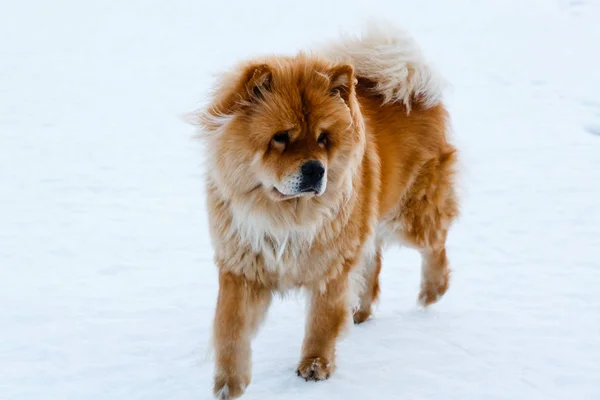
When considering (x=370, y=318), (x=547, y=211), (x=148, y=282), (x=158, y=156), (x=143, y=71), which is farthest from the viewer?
(x=143, y=71)

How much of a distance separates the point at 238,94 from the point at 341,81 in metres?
0.45

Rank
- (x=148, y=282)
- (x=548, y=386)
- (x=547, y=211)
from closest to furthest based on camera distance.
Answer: (x=548, y=386)
(x=148, y=282)
(x=547, y=211)

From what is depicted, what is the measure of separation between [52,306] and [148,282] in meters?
0.65

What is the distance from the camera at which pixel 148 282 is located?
466cm

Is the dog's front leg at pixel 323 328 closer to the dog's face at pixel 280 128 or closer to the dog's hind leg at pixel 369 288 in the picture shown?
the dog's face at pixel 280 128

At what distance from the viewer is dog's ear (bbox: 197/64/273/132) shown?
2.95m

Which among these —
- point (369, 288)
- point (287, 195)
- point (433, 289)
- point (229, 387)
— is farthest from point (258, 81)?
point (433, 289)

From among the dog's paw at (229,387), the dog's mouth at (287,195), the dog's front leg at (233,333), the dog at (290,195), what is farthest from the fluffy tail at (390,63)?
the dog's paw at (229,387)

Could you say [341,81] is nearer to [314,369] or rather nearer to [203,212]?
[314,369]

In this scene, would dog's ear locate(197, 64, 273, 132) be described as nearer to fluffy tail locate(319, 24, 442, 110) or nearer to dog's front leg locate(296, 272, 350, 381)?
dog's front leg locate(296, 272, 350, 381)

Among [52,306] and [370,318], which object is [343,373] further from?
[52,306]

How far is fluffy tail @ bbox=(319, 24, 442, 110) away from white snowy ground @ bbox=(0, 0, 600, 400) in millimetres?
761

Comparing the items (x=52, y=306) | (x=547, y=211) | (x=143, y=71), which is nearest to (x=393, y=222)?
(x=52, y=306)

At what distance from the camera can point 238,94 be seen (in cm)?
297
